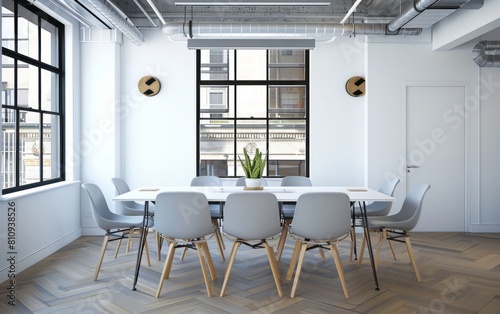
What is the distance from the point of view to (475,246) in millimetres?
5301

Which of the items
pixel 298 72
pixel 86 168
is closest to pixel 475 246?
pixel 298 72

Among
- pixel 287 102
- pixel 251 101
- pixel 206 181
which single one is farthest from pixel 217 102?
pixel 206 181

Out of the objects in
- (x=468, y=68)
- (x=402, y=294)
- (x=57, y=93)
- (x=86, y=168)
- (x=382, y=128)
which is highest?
(x=468, y=68)

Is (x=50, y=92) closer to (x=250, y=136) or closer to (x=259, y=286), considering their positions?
(x=250, y=136)

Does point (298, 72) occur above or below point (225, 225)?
above

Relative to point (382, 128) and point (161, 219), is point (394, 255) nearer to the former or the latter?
point (382, 128)

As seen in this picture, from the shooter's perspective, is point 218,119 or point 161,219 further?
point 218,119

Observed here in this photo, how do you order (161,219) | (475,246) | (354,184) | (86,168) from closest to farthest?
(161,219), (475,246), (86,168), (354,184)

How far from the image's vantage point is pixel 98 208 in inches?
166

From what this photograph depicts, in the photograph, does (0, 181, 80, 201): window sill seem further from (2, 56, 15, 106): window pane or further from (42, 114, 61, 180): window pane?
(2, 56, 15, 106): window pane

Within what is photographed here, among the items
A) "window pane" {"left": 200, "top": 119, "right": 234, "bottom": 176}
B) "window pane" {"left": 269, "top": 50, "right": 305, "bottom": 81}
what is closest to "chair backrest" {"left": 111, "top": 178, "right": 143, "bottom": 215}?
"window pane" {"left": 200, "top": 119, "right": 234, "bottom": 176}

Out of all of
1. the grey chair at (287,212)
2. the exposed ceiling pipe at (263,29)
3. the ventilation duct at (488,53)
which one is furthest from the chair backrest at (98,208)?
the ventilation duct at (488,53)

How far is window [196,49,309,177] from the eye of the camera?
6.45 metres

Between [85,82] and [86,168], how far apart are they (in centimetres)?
128
